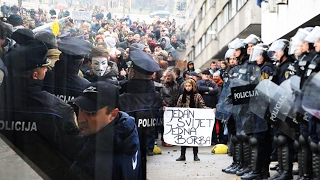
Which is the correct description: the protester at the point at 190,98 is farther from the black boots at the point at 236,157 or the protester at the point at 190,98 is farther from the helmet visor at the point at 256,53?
the helmet visor at the point at 256,53

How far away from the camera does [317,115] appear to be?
6.30 meters

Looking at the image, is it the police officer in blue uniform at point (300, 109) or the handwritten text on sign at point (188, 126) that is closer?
the police officer in blue uniform at point (300, 109)

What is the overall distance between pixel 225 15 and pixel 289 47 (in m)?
26.3

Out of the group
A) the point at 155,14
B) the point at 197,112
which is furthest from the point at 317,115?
the point at 197,112

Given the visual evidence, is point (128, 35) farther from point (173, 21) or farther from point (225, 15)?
point (225, 15)

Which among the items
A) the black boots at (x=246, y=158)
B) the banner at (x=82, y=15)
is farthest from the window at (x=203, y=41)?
the banner at (x=82, y=15)

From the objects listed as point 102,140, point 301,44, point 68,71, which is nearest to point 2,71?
point 102,140

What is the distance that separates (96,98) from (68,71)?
2.93 feet

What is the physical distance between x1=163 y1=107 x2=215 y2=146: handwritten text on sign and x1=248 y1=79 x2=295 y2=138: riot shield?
2874 mm

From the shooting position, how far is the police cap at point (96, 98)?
3891mm

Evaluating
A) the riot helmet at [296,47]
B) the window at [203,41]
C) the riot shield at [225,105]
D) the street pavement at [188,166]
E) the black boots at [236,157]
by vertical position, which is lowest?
the window at [203,41]

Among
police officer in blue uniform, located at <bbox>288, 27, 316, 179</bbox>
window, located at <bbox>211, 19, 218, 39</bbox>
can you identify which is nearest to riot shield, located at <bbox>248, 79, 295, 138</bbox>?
police officer in blue uniform, located at <bbox>288, 27, 316, 179</bbox>

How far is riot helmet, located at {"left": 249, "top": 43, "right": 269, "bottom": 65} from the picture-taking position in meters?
8.52

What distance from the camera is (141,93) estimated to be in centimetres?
587
